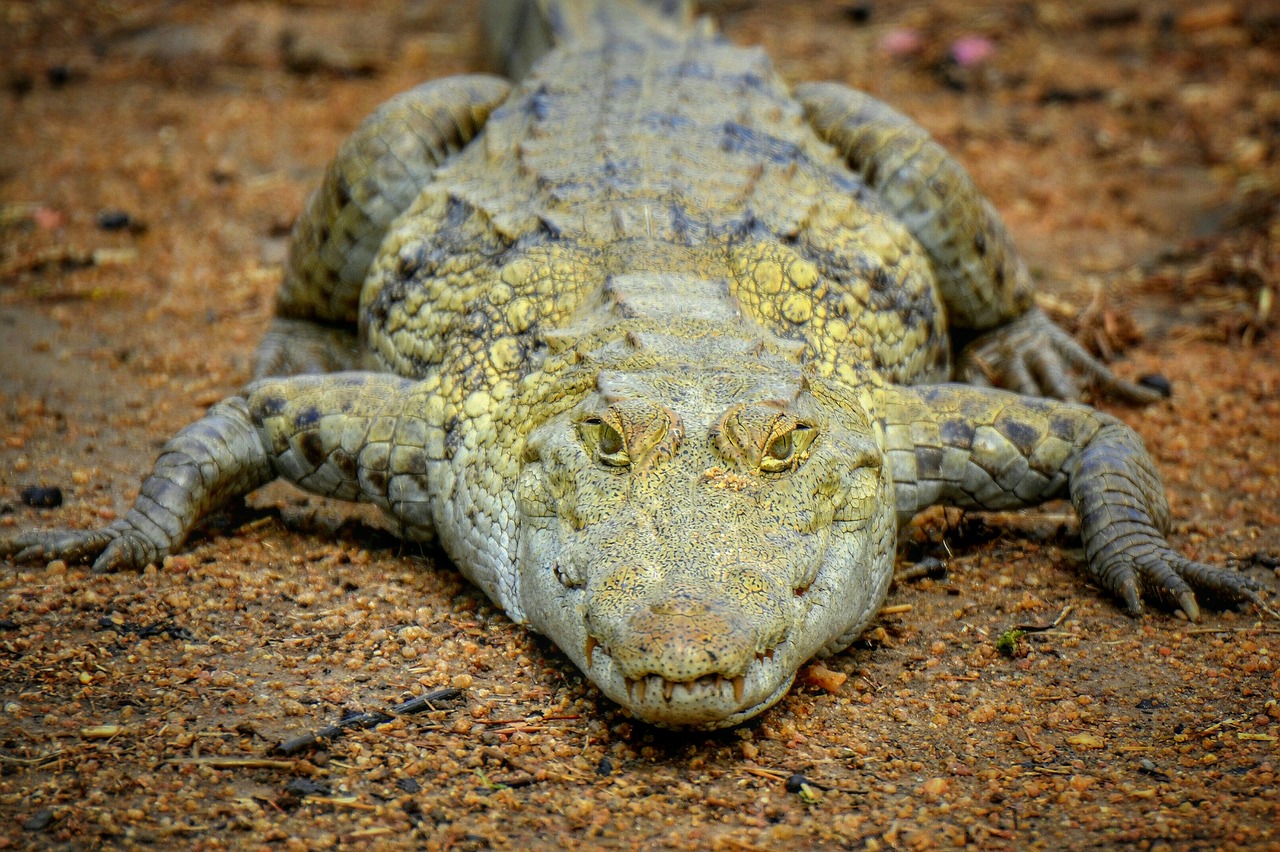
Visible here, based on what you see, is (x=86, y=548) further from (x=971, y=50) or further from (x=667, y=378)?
(x=971, y=50)

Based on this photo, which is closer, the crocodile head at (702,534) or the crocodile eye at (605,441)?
the crocodile head at (702,534)

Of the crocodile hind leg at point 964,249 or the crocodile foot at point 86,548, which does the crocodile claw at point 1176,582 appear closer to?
the crocodile hind leg at point 964,249

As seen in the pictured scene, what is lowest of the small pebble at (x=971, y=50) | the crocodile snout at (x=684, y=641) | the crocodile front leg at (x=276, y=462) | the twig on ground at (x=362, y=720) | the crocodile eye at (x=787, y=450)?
the twig on ground at (x=362, y=720)

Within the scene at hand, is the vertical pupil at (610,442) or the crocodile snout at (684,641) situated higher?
the vertical pupil at (610,442)

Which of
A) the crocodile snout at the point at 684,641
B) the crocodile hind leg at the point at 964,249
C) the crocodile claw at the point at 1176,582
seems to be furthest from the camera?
the crocodile hind leg at the point at 964,249

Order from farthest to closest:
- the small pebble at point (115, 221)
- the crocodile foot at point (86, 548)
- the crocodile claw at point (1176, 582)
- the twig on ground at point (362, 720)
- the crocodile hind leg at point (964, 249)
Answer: the small pebble at point (115, 221)
the crocodile hind leg at point (964, 249)
the crocodile foot at point (86, 548)
the crocodile claw at point (1176, 582)
the twig on ground at point (362, 720)

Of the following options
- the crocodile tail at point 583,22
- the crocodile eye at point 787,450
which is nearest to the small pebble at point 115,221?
the crocodile tail at point 583,22

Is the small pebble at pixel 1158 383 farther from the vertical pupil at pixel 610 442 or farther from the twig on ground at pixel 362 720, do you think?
the twig on ground at pixel 362 720
